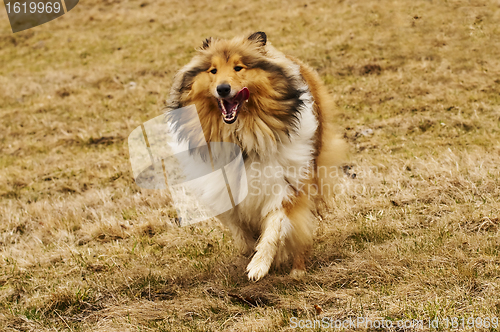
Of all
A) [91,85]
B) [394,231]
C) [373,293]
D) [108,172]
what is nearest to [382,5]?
[91,85]

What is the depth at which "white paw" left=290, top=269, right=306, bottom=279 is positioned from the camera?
3.56 m

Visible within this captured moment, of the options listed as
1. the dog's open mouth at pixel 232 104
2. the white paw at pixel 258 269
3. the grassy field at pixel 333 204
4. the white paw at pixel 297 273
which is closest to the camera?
the white paw at pixel 258 269

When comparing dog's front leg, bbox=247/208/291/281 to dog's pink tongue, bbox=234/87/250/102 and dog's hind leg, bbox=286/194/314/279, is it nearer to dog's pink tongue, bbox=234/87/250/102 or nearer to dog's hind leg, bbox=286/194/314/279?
dog's hind leg, bbox=286/194/314/279

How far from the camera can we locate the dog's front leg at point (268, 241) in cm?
309

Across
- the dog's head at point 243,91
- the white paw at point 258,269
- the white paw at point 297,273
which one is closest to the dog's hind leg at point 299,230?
the white paw at point 297,273

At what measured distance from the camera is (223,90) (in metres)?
3.26

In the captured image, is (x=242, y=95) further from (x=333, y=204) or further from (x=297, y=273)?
(x=333, y=204)

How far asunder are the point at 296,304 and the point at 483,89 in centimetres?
764

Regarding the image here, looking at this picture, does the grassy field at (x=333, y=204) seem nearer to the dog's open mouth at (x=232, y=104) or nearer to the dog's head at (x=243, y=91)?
the dog's head at (x=243, y=91)

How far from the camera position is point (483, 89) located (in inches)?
341

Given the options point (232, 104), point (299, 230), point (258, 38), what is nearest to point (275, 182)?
point (299, 230)

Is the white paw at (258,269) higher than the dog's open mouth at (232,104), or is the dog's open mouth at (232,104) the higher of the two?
the dog's open mouth at (232,104)

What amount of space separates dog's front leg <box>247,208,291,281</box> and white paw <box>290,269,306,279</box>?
426mm

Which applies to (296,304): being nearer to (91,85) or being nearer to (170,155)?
(170,155)
